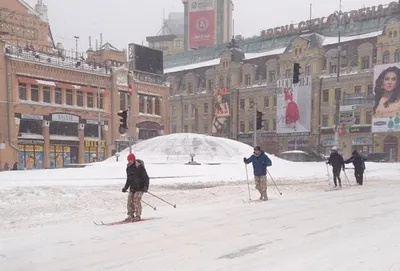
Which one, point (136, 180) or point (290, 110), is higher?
point (290, 110)

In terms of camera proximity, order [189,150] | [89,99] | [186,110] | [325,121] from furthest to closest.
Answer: [186,110] → [325,121] → [89,99] → [189,150]

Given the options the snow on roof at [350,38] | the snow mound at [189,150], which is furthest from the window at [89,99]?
the snow on roof at [350,38]

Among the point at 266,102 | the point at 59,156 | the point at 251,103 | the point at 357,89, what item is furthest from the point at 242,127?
the point at 59,156

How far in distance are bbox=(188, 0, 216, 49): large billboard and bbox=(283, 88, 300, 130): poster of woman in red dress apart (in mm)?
31308

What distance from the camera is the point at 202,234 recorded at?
9414mm

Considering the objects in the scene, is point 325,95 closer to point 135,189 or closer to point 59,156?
point 59,156

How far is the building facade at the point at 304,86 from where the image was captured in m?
53.8

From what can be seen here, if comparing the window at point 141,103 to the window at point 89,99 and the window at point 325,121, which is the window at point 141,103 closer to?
the window at point 89,99

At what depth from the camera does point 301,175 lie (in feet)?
91.0

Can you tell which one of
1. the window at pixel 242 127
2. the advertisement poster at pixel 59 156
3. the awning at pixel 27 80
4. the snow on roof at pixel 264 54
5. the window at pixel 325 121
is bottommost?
the advertisement poster at pixel 59 156

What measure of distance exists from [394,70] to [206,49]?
34017 millimetres

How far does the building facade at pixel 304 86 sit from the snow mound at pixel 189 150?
1436 centimetres

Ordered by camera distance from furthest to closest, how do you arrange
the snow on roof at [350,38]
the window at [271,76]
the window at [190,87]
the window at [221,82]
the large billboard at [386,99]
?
the window at [190,87]
the window at [221,82]
the window at [271,76]
the snow on roof at [350,38]
the large billboard at [386,99]

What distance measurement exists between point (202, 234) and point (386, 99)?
4767cm
